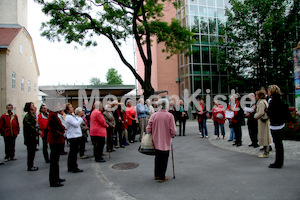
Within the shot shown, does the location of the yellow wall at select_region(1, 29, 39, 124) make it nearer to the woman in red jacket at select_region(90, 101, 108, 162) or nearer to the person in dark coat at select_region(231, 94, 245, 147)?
the woman in red jacket at select_region(90, 101, 108, 162)

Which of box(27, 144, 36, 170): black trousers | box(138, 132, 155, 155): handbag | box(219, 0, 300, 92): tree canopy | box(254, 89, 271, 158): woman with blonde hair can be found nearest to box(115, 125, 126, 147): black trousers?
box(27, 144, 36, 170): black trousers

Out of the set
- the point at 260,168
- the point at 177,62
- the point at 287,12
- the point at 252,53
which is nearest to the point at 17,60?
the point at 177,62

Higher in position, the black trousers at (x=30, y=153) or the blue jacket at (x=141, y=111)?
the blue jacket at (x=141, y=111)

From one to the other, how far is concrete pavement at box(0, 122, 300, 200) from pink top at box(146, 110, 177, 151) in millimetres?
828

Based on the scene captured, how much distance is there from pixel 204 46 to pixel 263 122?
21.4 m

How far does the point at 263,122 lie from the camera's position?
694cm

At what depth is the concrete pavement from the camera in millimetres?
4203

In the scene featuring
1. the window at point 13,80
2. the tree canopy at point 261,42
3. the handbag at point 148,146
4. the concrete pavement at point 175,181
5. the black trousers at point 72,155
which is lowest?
the concrete pavement at point 175,181

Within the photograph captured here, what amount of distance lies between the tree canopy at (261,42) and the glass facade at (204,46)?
2.39m

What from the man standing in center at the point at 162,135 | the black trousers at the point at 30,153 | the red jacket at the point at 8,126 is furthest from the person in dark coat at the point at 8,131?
the man standing in center at the point at 162,135

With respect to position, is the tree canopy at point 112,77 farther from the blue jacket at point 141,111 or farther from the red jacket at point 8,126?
the red jacket at point 8,126

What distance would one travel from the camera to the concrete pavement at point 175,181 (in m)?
4.20

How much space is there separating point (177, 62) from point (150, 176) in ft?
84.0

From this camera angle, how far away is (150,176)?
540 centimetres
